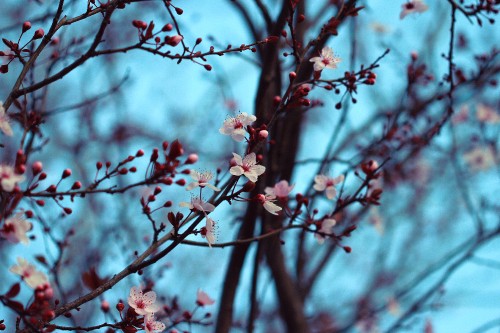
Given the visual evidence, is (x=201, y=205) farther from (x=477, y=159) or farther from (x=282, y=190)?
(x=477, y=159)

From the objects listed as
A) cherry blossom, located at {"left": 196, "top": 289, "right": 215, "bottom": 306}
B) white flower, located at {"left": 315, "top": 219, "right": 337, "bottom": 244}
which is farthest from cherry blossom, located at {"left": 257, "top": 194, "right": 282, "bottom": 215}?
cherry blossom, located at {"left": 196, "top": 289, "right": 215, "bottom": 306}

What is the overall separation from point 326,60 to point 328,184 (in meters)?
0.54

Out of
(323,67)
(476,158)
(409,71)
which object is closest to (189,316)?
(323,67)

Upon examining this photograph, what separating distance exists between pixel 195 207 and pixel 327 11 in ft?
11.1

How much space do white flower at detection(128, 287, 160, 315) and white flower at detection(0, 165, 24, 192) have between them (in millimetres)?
633

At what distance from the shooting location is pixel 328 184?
96.1 inches

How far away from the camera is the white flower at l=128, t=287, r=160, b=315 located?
1.91 metres

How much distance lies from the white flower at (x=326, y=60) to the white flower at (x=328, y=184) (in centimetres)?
49

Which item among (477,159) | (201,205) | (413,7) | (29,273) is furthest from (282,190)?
(477,159)

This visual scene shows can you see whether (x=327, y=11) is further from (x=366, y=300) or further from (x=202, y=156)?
(x=366, y=300)

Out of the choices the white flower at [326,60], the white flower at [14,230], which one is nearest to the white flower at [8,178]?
the white flower at [14,230]

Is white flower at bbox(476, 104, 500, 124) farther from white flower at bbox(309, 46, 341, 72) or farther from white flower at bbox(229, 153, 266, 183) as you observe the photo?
white flower at bbox(229, 153, 266, 183)

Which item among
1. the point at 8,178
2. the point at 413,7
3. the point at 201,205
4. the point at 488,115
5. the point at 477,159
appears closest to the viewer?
the point at 8,178

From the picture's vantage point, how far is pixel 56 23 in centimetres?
192
